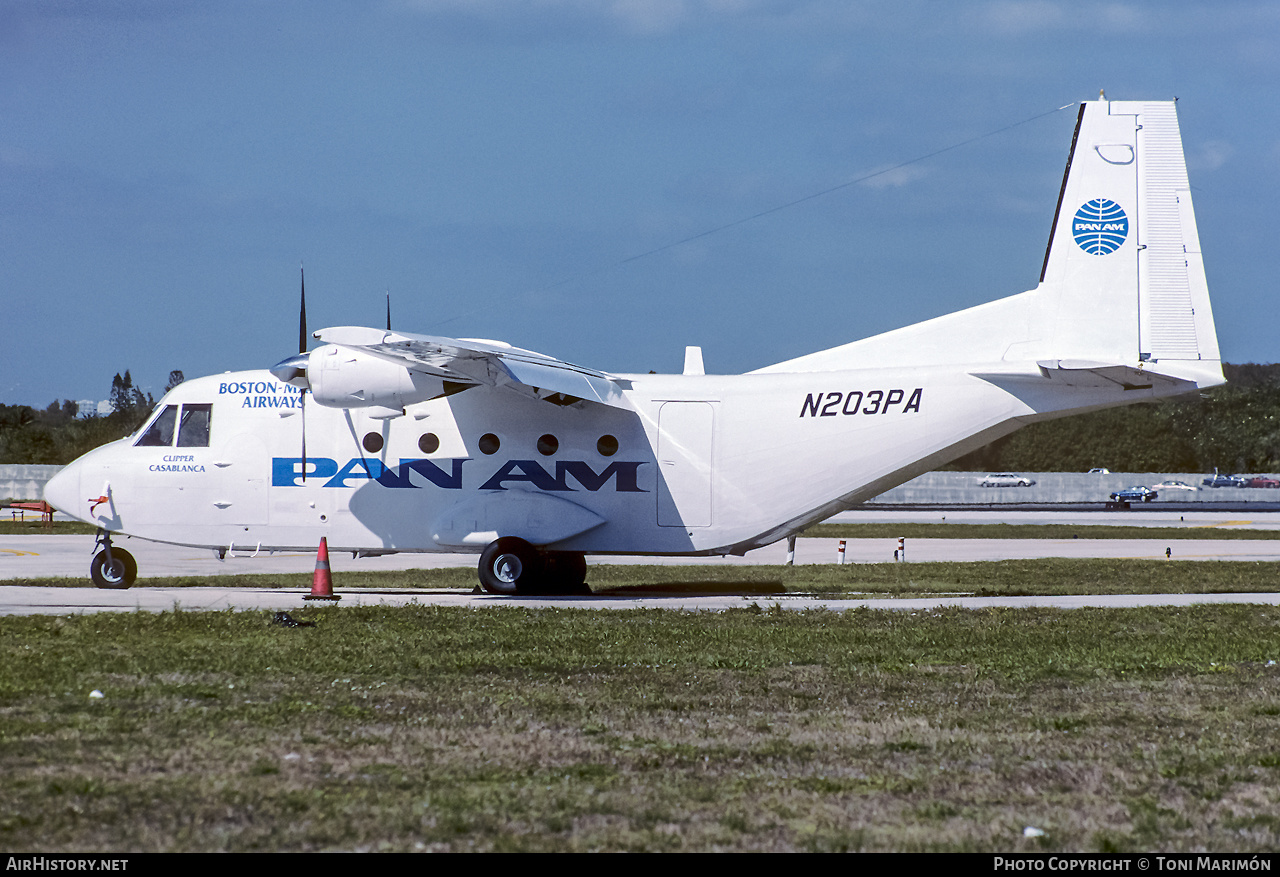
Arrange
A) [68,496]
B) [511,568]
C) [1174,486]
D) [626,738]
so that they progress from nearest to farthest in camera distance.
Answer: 1. [626,738]
2. [511,568]
3. [68,496]
4. [1174,486]

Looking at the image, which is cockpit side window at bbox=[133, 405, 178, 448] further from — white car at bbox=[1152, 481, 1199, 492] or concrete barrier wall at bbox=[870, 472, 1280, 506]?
white car at bbox=[1152, 481, 1199, 492]

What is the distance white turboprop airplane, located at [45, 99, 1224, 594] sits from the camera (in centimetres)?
1884

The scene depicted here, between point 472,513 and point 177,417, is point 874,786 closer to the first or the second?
point 472,513

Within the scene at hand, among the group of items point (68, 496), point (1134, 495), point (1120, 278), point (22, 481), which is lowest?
point (1134, 495)

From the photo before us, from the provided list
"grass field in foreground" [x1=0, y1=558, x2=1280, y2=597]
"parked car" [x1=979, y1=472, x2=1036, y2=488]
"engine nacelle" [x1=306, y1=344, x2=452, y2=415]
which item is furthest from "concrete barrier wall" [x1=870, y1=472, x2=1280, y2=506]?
"engine nacelle" [x1=306, y1=344, x2=452, y2=415]

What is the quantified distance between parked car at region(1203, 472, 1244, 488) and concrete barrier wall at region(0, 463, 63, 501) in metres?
84.6

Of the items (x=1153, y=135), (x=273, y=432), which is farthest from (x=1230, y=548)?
(x=273, y=432)

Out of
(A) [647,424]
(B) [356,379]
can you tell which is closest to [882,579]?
(A) [647,424]

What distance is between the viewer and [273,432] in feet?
69.1

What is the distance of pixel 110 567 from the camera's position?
68.4 ft

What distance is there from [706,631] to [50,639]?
7.38m

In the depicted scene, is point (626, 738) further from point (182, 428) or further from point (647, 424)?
point (182, 428)

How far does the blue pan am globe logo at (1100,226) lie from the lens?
18.9 meters

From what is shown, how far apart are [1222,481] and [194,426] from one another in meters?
96.2
